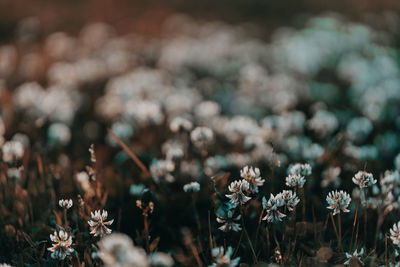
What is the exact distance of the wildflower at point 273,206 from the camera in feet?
6.55

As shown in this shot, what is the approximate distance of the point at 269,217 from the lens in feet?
6.66

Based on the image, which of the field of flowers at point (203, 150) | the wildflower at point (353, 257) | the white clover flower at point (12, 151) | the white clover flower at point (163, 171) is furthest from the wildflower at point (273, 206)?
the white clover flower at point (12, 151)

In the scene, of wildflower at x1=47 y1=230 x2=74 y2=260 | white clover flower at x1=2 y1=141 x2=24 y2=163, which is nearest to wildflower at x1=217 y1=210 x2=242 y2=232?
wildflower at x1=47 y1=230 x2=74 y2=260

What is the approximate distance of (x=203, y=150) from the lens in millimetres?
2938

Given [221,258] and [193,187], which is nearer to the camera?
A: [221,258]

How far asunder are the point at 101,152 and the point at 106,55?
272 cm

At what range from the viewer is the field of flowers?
2.16 meters

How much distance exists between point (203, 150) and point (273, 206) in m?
1.01

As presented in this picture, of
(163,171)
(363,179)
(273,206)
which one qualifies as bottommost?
(163,171)

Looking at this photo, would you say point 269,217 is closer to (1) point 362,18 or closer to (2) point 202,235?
(2) point 202,235

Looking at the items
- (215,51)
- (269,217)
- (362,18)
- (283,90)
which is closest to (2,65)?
(215,51)

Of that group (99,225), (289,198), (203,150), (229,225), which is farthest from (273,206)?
(203,150)

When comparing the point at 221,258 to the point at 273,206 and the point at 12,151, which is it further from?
the point at 12,151

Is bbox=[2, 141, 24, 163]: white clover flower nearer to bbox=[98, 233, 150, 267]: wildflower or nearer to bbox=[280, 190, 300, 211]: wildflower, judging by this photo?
bbox=[98, 233, 150, 267]: wildflower
